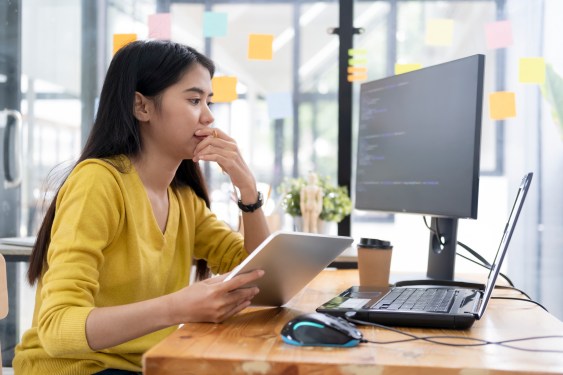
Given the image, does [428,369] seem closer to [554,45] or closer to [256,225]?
[256,225]

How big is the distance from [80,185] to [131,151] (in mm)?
239

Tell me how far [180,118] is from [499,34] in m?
1.80

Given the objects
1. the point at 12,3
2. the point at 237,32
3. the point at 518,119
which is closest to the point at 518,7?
the point at 518,119

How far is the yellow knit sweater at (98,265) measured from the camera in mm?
1163

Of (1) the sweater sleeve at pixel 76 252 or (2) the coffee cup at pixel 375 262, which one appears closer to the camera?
(1) the sweater sleeve at pixel 76 252

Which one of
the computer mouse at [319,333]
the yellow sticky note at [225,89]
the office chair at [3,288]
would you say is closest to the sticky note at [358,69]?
the yellow sticky note at [225,89]

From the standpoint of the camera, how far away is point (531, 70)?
282 centimetres

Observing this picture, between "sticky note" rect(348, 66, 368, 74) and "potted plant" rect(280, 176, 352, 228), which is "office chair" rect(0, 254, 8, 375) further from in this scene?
"sticky note" rect(348, 66, 368, 74)

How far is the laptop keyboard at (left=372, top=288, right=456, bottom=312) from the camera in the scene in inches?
45.7

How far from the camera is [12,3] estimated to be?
9.98 feet

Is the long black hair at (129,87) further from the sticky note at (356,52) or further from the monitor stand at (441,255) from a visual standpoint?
the sticky note at (356,52)

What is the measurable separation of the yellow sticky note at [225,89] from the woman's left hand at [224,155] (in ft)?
4.06

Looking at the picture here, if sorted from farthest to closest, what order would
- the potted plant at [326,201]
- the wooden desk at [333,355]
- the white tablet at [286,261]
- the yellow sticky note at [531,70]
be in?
the yellow sticky note at [531,70] < the potted plant at [326,201] < the white tablet at [286,261] < the wooden desk at [333,355]

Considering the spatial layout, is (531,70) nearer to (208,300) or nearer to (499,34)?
(499,34)
